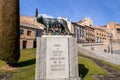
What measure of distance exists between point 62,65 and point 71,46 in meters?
1.61

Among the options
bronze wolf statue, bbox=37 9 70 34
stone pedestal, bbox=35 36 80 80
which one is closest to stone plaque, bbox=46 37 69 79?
stone pedestal, bbox=35 36 80 80

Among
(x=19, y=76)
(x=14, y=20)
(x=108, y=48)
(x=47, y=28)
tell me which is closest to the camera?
(x=47, y=28)

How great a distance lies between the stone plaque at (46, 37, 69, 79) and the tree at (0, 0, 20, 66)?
8.40 metres

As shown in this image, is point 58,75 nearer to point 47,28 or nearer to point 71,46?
point 71,46

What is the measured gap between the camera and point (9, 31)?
25359 millimetres

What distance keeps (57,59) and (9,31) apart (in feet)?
30.7

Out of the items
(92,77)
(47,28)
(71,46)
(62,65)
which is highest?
(47,28)

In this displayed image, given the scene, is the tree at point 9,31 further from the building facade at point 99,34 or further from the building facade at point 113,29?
the building facade at point 113,29

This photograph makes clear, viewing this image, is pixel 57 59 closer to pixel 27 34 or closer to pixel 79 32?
pixel 27 34

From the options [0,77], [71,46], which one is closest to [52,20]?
[71,46]

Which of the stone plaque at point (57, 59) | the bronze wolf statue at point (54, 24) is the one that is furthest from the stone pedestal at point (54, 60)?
the bronze wolf statue at point (54, 24)

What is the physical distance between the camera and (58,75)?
1783 centimetres

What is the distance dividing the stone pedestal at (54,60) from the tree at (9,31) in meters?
8.04

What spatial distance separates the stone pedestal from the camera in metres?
17.8
